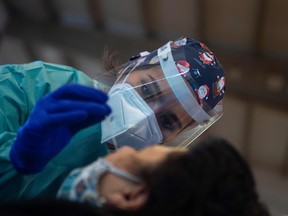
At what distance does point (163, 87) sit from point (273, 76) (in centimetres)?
183

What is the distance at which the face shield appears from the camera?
3.63ft

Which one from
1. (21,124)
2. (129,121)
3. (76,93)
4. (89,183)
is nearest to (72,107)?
(76,93)

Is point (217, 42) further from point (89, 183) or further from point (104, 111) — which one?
point (89, 183)

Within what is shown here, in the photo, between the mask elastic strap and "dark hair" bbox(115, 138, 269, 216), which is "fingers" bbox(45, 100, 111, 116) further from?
the mask elastic strap

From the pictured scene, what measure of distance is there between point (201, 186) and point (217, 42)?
7.85ft

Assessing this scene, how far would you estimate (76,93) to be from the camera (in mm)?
822

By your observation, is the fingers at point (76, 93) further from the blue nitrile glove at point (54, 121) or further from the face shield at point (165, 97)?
the face shield at point (165, 97)

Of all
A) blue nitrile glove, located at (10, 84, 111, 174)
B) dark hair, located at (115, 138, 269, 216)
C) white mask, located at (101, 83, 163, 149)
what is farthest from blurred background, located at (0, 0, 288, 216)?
dark hair, located at (115, 138, 269, 216)

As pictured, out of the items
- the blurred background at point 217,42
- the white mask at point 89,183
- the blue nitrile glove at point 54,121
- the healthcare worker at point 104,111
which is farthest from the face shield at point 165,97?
the blurred background at point 217,42

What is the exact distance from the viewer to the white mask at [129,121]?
1.09m

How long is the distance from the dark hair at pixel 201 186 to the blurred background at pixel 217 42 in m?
2.02

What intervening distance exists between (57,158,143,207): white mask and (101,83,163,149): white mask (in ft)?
1.21

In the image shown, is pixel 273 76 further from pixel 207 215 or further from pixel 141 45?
pixel 207 215

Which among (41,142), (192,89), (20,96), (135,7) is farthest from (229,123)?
(41,142)
